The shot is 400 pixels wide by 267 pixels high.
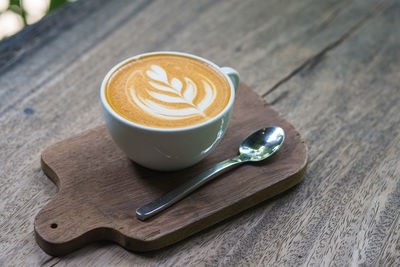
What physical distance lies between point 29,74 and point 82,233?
1.88ft

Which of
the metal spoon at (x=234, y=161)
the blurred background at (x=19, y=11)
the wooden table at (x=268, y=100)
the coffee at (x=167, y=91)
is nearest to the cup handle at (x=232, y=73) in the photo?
the coffee at (x=167, y=91)

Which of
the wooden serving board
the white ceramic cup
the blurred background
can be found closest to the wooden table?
the wooden serving board

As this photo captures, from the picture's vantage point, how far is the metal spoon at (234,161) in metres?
0.80

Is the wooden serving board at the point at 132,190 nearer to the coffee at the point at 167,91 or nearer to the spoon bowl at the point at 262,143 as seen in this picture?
the spoon bowl at the point at 262,143

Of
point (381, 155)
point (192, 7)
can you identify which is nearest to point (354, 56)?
point (381, 155)

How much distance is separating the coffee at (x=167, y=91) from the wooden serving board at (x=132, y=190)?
0.13 metres

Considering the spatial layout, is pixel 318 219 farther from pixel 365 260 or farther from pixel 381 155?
pixel 381 155

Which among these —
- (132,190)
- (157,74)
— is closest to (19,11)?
(157,74)

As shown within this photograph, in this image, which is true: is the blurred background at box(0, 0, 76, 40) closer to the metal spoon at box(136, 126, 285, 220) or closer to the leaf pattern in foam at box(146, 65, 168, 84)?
the leaf pattern in foam at box(146, 65, 168, 84)

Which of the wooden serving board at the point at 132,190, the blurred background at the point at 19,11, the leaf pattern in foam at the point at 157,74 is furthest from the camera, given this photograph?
the blurred background at the point at 19,11

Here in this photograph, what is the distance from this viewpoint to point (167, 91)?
87 centimetres

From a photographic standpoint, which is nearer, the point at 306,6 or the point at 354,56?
the point at 354,56

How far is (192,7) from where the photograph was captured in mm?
1470

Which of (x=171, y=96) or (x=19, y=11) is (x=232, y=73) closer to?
(x=171, y=96)
